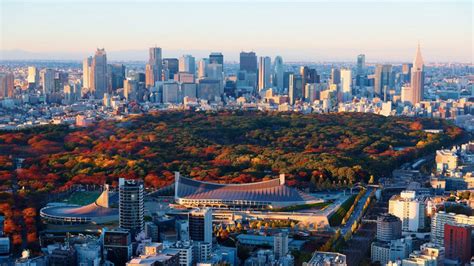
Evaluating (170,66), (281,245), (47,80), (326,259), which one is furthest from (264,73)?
(326,259)

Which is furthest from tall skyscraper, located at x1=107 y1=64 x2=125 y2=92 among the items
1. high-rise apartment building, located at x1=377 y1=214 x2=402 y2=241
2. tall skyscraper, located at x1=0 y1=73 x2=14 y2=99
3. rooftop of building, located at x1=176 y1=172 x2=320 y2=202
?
high-rise apartment building, located at x1=377 y1=214 x2=402 y2=241

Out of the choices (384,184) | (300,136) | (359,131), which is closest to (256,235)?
(384,184)

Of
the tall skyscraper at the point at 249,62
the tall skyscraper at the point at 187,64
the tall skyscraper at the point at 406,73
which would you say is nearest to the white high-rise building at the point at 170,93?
the tall skyscraper at the point at 187,64

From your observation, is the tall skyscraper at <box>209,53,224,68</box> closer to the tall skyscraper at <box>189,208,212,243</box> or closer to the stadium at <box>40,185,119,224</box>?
the stadium at <box>40,185,119,224</box>

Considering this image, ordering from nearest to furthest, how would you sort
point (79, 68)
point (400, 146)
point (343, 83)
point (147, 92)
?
point (400, 146), point (147, 92), point (343, 83), point (79, 68)

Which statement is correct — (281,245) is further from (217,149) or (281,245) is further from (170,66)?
(170,66)

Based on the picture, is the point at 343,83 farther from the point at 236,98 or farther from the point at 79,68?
the point at 79,68
